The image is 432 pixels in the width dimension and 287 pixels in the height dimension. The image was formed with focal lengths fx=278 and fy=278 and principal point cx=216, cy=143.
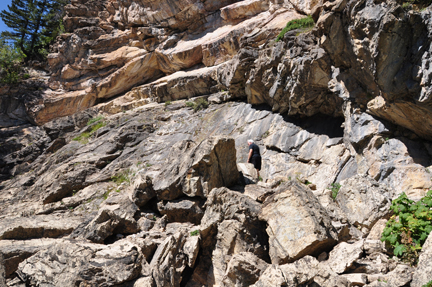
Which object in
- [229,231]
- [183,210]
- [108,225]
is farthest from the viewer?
[183,210]

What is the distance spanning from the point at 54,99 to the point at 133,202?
2553 cm

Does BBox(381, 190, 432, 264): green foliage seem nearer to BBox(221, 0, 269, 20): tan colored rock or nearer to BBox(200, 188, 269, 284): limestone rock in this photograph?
BBox(200, 188, 269, 284): limestone rock

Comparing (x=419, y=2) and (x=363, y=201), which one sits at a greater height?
(x=419, y=2)

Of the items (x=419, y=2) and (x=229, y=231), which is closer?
(x=229, y=231)

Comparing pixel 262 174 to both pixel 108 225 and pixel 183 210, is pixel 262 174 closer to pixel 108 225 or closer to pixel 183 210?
pixel 183 210

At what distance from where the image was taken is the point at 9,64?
30953 mm

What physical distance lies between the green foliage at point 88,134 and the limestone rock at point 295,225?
16.7m

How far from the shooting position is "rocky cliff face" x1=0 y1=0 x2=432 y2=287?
5.96 metres

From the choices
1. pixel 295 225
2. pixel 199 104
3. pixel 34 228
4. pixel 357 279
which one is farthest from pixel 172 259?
pixel 199 104

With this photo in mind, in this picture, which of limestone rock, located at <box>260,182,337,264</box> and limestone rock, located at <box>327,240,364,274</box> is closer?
limestone rock, located at <box>327,240,364,274</box>

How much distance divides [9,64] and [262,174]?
32.6 meters

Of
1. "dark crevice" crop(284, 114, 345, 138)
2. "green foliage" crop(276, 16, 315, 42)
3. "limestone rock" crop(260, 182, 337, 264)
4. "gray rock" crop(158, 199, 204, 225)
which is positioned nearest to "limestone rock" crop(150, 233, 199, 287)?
"gray rock" crop(158, 199, 204, 225)

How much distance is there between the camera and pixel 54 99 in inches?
1178

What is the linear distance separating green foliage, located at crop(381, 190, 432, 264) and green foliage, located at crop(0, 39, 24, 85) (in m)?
36.6
